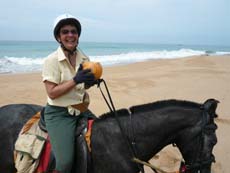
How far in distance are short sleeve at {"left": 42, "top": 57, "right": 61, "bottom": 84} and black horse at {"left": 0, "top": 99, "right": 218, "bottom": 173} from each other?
60 cm

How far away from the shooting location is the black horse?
2.43 metres

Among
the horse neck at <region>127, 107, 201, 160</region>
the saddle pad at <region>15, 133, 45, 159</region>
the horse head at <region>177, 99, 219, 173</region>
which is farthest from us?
the saddle pad at <region>15, 133, 45, 159</region>

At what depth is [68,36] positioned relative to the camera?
2.76 m

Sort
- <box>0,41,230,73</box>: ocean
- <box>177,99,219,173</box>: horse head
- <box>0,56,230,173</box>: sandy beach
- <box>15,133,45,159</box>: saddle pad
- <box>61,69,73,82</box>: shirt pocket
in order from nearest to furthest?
<box>177,99,219,173</box>: horse head, <box>61,69,73,82</box>: shirt pocket, <box>15,133,45,159</box>: saddle pad, <box>0,56,230,173</box>: sandy beach, <box>0,41,230,73</box>: ocean

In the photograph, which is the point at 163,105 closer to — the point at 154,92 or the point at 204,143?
the point at 204,143

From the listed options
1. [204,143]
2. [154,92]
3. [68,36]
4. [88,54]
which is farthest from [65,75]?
[88,54]

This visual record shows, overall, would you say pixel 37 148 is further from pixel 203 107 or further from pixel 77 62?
pixel 203 107

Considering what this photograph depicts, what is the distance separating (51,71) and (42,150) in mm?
838

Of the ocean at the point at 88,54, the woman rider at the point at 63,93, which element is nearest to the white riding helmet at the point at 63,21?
the woman rider at the point at 63,93

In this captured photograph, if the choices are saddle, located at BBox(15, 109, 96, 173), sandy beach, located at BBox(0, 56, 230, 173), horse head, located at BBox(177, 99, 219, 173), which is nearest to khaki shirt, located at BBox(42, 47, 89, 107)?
saddle, located at BBox(15, 109, 96, 173)

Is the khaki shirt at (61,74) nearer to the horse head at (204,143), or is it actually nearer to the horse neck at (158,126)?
the horse neck at (158,126)

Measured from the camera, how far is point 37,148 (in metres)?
2.92

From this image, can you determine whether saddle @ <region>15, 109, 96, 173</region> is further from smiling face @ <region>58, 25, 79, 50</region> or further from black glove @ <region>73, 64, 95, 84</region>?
smiling face @ <region>58, 25, 79, 50</region>

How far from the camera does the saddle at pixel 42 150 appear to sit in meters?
2.78
